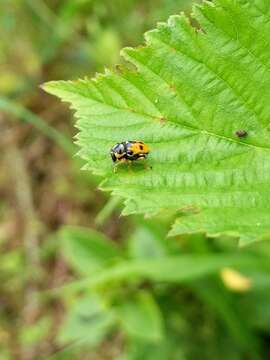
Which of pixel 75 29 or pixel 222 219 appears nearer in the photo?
pixel 222 219

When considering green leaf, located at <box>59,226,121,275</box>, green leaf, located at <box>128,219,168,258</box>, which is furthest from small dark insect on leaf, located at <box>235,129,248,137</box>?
green leaf, located at <box>59,226,121,275</box>

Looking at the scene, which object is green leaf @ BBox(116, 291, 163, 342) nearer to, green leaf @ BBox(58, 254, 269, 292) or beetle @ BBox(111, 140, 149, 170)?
green leaf @ BBox(58, 254, 269, 292)

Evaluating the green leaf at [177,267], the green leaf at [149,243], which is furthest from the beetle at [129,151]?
the green leaf at [149,243]

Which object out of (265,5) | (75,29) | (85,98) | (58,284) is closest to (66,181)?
(58,284)

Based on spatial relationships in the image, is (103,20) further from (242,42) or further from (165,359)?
(242,42)

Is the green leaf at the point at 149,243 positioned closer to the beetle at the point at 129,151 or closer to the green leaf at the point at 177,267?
the green leaf at the point at 177,267

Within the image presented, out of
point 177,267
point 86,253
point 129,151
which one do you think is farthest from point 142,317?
point 129,151
